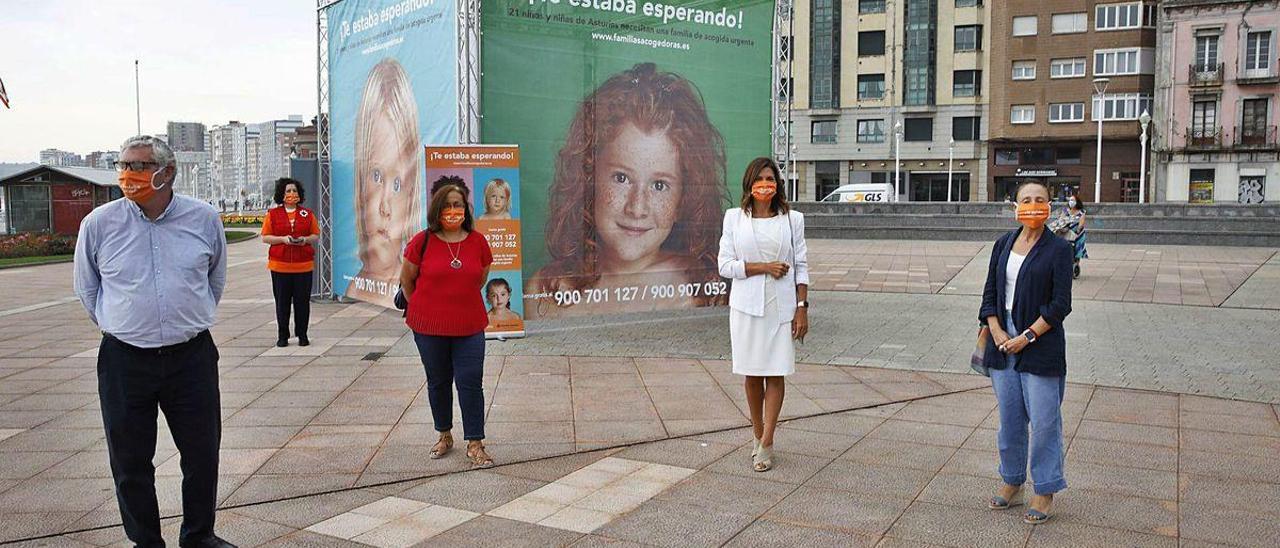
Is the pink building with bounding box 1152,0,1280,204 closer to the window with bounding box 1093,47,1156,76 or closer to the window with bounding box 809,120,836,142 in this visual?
the window with bounding box 1093,47,1156,76

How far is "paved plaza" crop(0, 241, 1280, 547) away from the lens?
15.7 ft

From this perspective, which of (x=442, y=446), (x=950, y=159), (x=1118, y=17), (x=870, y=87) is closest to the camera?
(x=442, y=446)

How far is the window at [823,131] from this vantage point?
59.4 m

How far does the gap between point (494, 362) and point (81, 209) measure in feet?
97.8

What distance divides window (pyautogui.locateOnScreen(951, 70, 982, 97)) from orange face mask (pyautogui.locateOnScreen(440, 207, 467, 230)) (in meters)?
54.9

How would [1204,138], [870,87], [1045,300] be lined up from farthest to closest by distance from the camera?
1. [870,87]
2. [1204,138]
3. [1045,300]

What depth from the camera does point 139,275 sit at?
13.2 ft

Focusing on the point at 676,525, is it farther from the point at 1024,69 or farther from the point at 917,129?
the point at 917,129

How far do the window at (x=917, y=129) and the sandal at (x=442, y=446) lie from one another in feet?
180

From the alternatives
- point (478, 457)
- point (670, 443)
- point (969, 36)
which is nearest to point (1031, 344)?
point (670, 443)

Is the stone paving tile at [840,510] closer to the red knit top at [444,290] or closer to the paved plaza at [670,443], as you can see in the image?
the paved plaza at [670,443]

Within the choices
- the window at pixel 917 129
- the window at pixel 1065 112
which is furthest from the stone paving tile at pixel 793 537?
the window at pixel 917 129

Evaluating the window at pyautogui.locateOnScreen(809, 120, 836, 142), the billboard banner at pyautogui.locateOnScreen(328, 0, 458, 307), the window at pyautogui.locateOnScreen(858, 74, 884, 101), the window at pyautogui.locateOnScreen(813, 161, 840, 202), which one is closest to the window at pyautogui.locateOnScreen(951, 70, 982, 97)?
the window at pyautogui.locateOnScreen(858, 74, 884, 101)

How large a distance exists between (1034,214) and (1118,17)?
176 feet
